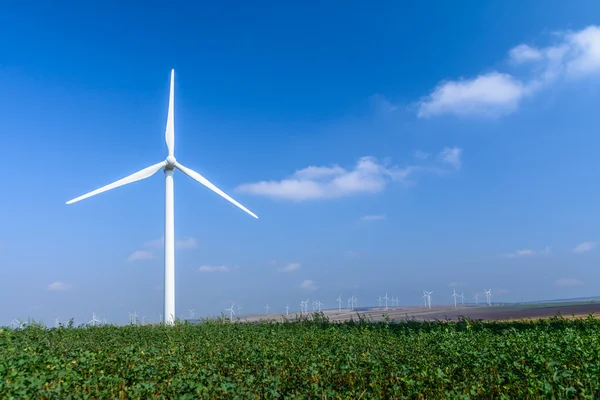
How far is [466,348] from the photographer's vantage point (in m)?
10.4

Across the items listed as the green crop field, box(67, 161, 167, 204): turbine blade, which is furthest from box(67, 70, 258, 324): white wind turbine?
the green crop field

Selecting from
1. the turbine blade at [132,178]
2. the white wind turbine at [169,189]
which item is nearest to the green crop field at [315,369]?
the white wind turbine at [169,189]

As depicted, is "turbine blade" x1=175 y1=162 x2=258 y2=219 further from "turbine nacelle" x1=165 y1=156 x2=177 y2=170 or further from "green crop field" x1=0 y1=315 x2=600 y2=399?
"green crop field" x1=0 y1=315 x2=600 y2=399

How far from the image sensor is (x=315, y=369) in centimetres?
890

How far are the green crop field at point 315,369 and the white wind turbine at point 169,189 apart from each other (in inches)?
610

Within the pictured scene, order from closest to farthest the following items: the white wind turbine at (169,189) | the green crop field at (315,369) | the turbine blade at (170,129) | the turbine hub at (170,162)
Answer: the green crop field at (315,369) → the white wind turbine at (169,189) → the turbine hub at (170,162) → the turbine blade at (170,129)

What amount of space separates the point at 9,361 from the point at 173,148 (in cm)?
2460

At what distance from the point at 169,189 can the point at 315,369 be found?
933 inches

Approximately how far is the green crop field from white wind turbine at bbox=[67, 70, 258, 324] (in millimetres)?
15487

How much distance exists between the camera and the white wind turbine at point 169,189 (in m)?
28.1

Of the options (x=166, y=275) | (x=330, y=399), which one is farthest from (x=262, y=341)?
(x=166, y=275)

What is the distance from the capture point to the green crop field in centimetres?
769

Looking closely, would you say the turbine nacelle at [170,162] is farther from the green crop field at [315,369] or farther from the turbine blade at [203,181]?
the green crop field at [315,369]

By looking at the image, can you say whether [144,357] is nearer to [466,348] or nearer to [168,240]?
[466,348]
